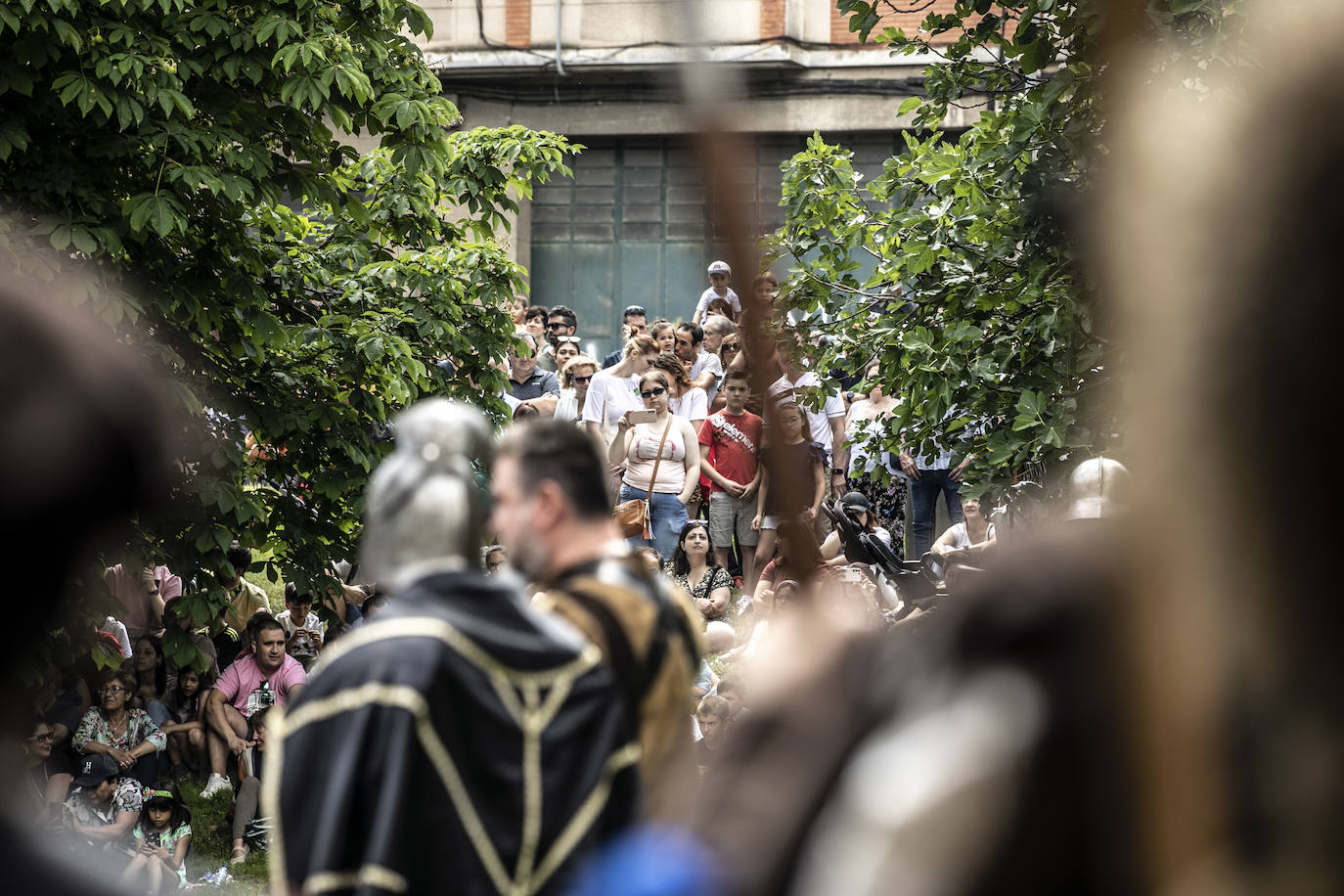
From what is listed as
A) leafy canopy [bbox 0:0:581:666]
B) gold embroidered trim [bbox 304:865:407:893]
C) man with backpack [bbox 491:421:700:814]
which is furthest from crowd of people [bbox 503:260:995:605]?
gold embroidered trim [bbox 304:865:407:893]

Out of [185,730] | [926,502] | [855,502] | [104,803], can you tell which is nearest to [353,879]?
[104,803]

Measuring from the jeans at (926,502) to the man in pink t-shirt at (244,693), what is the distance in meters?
4.51

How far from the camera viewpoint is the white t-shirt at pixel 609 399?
11.3 m

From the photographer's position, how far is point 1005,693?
42.3 inches

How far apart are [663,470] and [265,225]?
10.9 ft

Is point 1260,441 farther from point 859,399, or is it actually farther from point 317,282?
point 859,399

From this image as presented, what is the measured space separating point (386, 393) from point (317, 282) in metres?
0.82

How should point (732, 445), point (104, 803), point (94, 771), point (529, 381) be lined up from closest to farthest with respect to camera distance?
1. point (104, 803)
2. point (94, 771)
3. point (732, 445)
4. point (529, 381)

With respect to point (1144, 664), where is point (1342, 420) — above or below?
above

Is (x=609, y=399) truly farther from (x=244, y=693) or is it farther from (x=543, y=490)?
(x=543, y=490)

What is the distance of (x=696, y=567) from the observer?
33.8 feet

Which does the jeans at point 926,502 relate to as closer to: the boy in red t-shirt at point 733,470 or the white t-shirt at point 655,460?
the boy in red t-shirt at point 733,470

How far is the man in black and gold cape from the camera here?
8.97 feet

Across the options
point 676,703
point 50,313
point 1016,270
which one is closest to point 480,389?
point 1016,270
